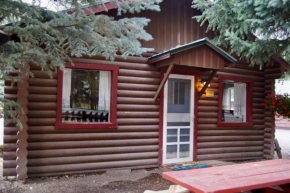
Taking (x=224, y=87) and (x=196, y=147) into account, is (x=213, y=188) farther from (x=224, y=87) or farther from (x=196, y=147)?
(x=224, y=87)

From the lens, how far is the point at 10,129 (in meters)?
4.96

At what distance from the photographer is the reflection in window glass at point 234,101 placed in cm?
740

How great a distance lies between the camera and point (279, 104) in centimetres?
716

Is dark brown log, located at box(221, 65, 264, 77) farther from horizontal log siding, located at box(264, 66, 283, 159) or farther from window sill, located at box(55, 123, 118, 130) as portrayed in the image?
window sill, located at box(55, 123, 118, 130)

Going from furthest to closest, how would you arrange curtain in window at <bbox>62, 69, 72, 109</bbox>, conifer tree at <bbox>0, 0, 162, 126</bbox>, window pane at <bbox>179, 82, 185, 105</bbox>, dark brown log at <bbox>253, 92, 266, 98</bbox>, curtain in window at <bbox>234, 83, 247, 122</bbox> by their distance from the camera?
dark brown log at <bbox>253, 92, 266, 98</bbox> < curtain in window at <bbox>234, 83, 247, 122</bbox> < window pane at <bbox>179, 82, 185, 105</bbox> < curtain in window at <bbox>62, 69, 72, 109</bbox> < conifer tree at <bbox>0, 0, 162, 126</bbox>

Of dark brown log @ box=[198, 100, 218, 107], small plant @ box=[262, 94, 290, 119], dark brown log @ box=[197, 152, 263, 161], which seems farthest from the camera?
small plant @ box=[262, 94, 290, 119]

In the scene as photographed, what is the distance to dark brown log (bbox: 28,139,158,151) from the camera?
5102mm

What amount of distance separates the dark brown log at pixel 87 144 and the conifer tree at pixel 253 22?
3152 millimetres

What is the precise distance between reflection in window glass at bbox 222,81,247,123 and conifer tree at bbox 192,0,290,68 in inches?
49.5

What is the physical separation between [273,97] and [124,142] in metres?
4.58

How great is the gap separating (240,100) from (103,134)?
14.5ft

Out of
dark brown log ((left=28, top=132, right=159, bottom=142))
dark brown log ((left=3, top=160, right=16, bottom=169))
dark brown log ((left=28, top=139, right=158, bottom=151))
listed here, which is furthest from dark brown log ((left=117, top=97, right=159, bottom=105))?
dark brown log ((left=3, top=160, right=16, bottom=169))

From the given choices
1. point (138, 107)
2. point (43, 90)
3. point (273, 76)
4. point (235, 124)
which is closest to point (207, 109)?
point (235, 124)

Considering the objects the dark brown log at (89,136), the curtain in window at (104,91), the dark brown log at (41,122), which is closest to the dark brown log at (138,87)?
the curtain in window at (104,91)
